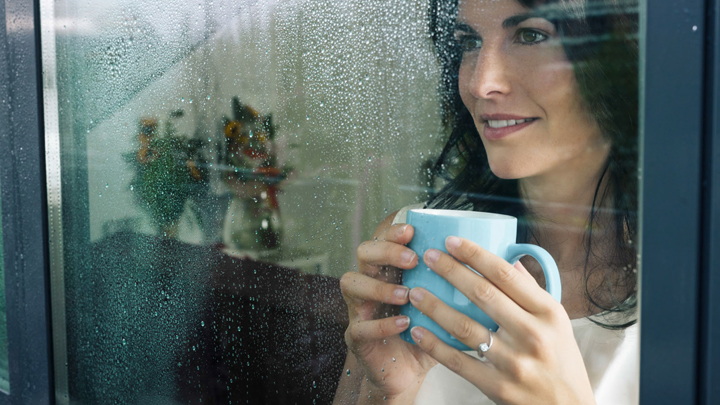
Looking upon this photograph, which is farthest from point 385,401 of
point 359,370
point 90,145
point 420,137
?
point 90,145

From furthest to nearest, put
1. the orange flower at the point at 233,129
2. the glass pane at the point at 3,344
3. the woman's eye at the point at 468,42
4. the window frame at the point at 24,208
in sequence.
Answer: the glass pane at the point at 3,344 → the window frame at the point at 24,208 → the orange flower at the point at 233,129 → the woman's eye at the point at 468,42

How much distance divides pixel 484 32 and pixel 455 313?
223 mm

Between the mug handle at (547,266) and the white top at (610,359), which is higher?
the mug handle at (547,266)

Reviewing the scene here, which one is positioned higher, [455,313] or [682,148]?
[682,148]

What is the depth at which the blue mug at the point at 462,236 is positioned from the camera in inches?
14.8

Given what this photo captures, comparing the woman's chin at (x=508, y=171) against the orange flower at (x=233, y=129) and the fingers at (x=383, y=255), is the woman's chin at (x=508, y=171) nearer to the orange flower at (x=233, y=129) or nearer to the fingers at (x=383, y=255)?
the fingers at (x=383, y=255)

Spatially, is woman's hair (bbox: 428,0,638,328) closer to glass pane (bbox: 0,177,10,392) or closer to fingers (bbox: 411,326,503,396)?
fingers (bbox: 411,326,503,396)

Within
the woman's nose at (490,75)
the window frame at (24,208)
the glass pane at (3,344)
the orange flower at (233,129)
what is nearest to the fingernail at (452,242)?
the woman's nose at (490,75)

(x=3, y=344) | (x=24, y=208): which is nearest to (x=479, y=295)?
(x=24, y=208)

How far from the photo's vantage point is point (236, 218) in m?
0.60

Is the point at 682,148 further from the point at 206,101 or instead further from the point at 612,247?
the point at 206,101

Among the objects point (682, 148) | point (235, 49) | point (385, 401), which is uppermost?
point (235, 49)

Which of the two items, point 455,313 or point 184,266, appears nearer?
point 455,313

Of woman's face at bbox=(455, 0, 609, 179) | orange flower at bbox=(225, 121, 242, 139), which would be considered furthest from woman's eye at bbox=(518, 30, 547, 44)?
orange flower at bbox=(225, 121, 242, 139)
